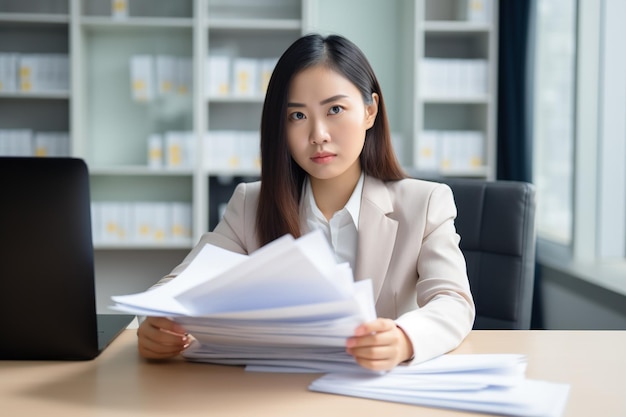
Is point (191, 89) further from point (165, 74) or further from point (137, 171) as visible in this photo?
point (137, 171)

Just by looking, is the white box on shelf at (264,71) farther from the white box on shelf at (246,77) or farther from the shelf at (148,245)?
the shelf at (148,245)

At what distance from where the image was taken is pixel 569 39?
3623 millimetres

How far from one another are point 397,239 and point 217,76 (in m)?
2.67

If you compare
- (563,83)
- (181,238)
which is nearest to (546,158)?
(563,83)

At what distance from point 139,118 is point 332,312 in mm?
3641

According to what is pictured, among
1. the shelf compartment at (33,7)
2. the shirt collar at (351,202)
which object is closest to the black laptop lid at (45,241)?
the shirt collar at (351,202)

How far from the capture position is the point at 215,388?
0.93m

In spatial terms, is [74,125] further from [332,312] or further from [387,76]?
[332,312]

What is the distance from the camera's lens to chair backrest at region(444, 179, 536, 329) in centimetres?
171

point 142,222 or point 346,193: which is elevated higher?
point 346,193

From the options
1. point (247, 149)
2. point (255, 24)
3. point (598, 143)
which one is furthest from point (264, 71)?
point (598, 143)

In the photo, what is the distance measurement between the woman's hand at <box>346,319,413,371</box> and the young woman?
1.02 feet

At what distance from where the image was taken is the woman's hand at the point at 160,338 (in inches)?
41.1

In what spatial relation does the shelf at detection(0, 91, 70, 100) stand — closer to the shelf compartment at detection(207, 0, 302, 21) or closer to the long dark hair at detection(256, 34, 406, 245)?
the shelf compartment at detection(207, 0, 302, 21)
